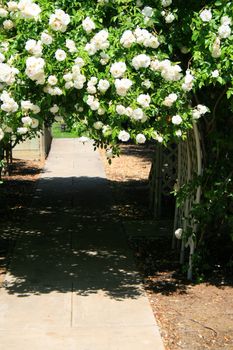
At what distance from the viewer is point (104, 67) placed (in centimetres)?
484

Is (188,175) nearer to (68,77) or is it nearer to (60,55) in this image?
(68,77)

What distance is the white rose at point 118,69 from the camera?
4.62 meters

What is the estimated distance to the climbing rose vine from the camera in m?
4.66

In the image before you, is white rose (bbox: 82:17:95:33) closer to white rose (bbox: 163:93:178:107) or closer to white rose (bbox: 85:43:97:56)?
white rose (bbox: 85:43:97:56)

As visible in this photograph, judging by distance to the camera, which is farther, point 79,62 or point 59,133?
point 59,133

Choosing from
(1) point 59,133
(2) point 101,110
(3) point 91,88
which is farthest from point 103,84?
(1) point 59,133

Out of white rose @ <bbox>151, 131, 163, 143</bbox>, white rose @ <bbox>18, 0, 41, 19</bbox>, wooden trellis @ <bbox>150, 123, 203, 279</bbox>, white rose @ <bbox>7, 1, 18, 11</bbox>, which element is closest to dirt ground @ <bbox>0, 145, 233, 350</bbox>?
wooden trellis @ <bbox>150, 123, 203, 279</bbox>

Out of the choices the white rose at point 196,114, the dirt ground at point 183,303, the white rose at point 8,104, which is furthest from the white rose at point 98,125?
the dirt ground at point 183,303

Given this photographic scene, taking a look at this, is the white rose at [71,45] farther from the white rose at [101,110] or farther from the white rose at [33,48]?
the white rose at [101,110]

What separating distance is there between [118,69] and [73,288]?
229cm

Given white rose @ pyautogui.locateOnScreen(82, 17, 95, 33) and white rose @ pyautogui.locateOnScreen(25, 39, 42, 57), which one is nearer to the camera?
white rose @ pyautogui.locateOnScreen(25, 39, 42, 57)

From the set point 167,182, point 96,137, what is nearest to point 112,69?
point 96,137

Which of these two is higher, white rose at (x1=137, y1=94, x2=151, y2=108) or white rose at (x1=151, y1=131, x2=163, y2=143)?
white rose at (x1=137, y1=94, x2=151, y2=108)

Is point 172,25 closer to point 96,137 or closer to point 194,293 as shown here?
point 96,137
